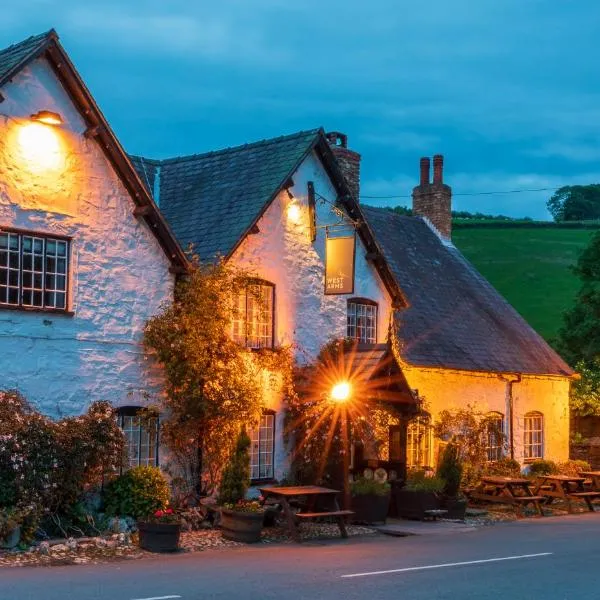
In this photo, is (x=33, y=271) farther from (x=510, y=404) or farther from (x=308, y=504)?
(x=510, y=404)

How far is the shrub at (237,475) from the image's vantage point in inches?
722

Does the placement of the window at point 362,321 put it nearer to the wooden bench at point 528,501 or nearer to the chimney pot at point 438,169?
the wooden bench at point 528,501

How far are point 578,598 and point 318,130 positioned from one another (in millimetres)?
13101

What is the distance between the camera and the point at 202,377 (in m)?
18.6

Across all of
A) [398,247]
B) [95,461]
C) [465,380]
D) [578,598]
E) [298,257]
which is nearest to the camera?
[578,598]

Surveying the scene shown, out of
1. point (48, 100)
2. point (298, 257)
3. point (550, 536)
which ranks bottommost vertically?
point (550, 536)

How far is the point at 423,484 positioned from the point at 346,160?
31.0 ft

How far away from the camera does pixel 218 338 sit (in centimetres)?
1908

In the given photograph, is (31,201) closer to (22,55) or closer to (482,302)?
(22,55)

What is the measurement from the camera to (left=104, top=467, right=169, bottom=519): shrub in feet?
55.9

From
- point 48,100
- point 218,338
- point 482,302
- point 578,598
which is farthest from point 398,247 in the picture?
point 578,598

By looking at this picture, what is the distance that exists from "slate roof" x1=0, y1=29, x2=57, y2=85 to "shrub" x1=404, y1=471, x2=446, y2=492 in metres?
11.4

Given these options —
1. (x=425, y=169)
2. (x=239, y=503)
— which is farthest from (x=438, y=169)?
(x=239, y=503)

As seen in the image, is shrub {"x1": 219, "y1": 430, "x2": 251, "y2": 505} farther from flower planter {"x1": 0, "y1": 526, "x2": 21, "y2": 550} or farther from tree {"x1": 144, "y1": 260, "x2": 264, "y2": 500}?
flower planter {"x1": 0, "y1": 526, "x2": 21, "y2": 550}
